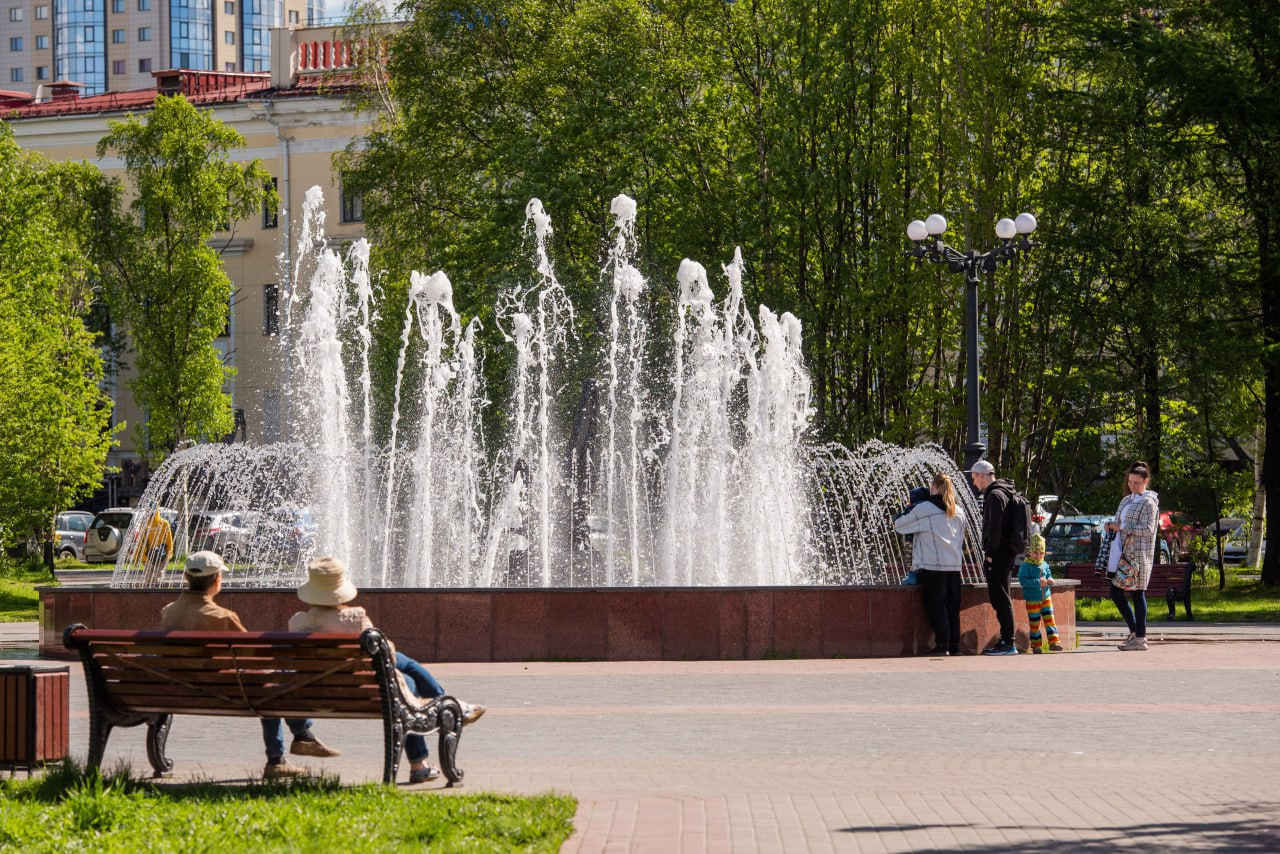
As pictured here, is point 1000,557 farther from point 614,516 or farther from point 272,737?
point 272,737

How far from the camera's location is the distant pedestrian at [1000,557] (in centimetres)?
1485

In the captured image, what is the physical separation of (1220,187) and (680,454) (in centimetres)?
1313

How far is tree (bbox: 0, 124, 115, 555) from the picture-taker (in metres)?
28.3

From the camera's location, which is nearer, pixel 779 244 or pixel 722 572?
pixel 722 572

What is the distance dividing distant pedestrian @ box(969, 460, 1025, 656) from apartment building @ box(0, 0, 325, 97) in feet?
359

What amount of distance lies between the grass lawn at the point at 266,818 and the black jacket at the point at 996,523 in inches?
316

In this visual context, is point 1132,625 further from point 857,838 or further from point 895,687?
point 857,838

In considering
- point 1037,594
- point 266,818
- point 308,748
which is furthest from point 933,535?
point 266,818

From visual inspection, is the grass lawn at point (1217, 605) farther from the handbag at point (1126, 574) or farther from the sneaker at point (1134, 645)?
the handbag at point (1126, 574)

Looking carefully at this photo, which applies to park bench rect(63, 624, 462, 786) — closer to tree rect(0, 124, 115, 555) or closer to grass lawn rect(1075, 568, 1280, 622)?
grass lawn rect(1075, 568, 1280, 622)

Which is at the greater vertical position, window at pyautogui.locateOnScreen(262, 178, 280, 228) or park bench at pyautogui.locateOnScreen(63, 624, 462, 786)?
window at pyautogui.locateOnScreen(262, 178, 280, 228)

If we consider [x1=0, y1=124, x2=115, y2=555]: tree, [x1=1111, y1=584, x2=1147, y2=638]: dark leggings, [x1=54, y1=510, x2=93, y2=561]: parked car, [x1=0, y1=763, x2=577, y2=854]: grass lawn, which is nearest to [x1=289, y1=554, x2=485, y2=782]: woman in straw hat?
[x1=0, y1=763, x2=577, y2=854]: grass lawn

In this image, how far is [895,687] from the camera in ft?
40.2

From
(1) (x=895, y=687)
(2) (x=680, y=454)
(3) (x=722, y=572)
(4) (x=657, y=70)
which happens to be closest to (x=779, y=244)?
(4) (x=657, y=70)
